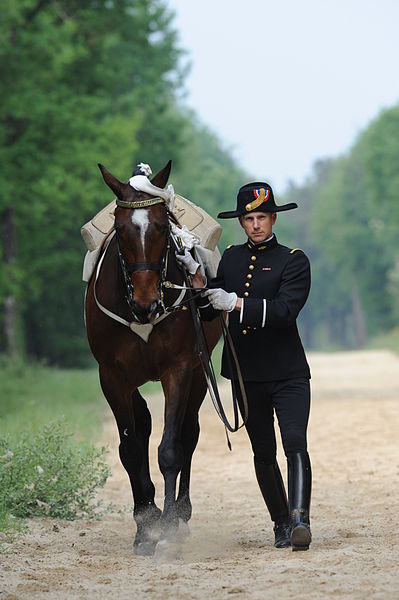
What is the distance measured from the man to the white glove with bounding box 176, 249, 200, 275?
21 centimetres

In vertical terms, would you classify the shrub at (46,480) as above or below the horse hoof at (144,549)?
above

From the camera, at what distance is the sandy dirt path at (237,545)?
228 inches

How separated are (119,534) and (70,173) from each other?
19513mm

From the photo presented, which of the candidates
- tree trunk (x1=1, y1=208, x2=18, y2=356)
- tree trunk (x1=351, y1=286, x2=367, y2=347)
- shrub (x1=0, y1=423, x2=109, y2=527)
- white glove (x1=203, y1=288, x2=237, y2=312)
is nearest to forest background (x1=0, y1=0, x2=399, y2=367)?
tree trunk (x1=1, y1=208, x2=18, y2=356)

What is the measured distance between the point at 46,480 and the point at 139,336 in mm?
1923

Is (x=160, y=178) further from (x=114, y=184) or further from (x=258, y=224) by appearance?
(x=258, y=224)

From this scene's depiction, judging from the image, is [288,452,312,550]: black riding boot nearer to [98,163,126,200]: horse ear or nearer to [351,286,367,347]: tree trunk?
[98,163,126,200]: horse ear

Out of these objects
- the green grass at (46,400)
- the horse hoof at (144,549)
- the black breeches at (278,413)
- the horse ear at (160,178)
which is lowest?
the green grass at (46,400)

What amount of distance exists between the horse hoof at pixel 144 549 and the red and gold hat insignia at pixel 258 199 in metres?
2.32

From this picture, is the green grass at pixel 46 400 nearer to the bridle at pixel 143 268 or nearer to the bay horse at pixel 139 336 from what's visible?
the bay horse at pixel 139 336

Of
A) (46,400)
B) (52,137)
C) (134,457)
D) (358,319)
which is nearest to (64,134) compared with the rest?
(52,137)

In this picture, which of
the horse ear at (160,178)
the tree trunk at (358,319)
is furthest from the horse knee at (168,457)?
the tree trunk at (358,319)

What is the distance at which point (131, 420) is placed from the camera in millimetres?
7953

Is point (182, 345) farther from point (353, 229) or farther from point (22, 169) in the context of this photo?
point (353, 229)
